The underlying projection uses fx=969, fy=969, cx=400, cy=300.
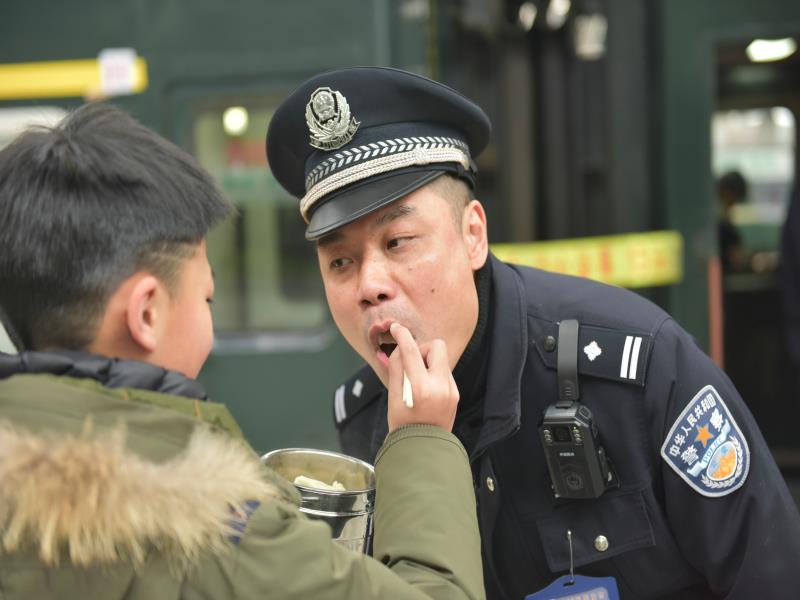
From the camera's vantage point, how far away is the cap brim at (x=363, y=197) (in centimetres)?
170

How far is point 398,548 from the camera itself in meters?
1.26

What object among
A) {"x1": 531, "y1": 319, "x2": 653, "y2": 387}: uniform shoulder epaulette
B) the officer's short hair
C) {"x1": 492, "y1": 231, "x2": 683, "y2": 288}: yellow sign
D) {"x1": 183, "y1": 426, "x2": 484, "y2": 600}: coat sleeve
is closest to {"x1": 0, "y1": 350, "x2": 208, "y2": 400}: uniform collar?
{"x1": 183, "y1": 426, "x2": 484, "y2": 600}: coat sleeve

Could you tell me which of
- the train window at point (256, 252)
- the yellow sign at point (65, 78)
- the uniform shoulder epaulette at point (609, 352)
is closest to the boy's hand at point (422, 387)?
the uniform shoulder epaulette at point (609, 352)

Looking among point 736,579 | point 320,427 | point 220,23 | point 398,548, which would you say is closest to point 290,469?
point 398,548

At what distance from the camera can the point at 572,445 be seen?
5.62 ft

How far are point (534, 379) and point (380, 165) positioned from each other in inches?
19.8

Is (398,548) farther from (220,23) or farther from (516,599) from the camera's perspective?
(220,23)

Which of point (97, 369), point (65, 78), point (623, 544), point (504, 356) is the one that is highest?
point (65, 78)

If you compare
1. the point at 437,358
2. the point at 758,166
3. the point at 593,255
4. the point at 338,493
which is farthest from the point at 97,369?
the point at 758,166

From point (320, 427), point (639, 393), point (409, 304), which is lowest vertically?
point (320, 427)

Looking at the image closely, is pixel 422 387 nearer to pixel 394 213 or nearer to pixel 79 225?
pixel 394 213

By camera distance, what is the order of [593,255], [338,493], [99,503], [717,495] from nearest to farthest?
[99,503], [338,493], [717,495], [593,255]

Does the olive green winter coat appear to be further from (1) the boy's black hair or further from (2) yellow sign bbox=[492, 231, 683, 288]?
(2) yellow sign bbox=[492, 231, 683, 288]

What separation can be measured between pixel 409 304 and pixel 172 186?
59 centimetres
